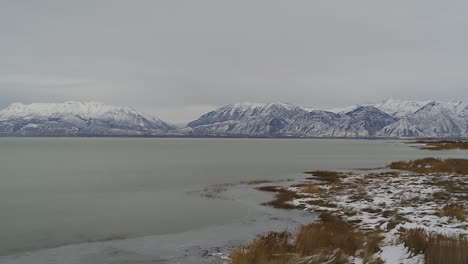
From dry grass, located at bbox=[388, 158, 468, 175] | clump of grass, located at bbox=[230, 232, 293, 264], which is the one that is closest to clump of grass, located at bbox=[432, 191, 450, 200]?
clump of grass, located at bbox=[230, 232, 293, 264]

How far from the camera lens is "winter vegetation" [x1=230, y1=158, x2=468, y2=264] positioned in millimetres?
9656

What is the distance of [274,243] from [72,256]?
871cm

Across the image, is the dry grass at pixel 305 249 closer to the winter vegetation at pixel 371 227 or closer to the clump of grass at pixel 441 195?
the winter vegetation at pixel 371 227

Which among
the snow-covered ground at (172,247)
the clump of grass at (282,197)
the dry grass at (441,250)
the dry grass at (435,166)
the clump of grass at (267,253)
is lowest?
the clump of grass at (282,197)

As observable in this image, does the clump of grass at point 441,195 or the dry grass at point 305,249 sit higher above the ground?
the dry grass at point 305,249

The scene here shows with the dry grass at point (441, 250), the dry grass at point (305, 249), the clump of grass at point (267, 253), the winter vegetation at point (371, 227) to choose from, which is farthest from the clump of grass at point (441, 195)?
the dry grass at point (441, 250)

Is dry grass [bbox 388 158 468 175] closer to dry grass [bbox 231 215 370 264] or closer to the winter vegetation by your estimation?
the winter vegetation

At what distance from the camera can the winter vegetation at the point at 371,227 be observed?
9.66 meters

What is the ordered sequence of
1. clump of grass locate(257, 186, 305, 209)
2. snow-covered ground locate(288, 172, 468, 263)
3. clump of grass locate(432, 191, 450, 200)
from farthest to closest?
1. clump of grass locate(257, 186, 305, 209)
2. clump of grass locate(432, 191, 450, 200)
3. snow-covered ground locate(288, 172, 468, 263)

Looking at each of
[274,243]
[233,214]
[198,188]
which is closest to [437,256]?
[274,243]

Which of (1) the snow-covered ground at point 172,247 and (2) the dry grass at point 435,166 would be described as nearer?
(1) the snow-covered ground at point 172,247

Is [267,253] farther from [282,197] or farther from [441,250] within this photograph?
[282,197]

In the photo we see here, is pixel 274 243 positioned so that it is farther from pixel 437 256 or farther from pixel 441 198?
pixel 441 198

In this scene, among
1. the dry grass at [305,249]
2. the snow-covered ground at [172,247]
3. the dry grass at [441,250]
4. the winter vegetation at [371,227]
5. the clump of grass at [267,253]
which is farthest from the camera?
the snow-covered ground at [172,247]
